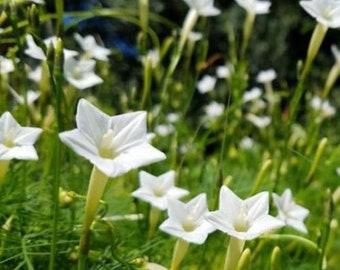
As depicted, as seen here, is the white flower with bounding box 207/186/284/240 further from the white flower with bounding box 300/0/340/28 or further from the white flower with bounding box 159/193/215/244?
the white flower with bounding box 300/0/340/28

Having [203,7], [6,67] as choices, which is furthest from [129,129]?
[203,7]

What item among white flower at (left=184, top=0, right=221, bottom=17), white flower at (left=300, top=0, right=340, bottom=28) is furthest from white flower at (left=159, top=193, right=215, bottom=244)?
white flower at (left=184, top=0, right=221, bottom=17)

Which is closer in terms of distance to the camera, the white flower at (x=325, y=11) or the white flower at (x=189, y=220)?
the white flower at (x=189, y=220)

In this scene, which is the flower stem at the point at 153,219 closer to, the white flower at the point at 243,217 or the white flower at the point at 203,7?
the white flower at the point at 243,217

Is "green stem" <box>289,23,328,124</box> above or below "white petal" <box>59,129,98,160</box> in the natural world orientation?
below

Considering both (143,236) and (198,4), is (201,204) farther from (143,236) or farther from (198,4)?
(198,4)

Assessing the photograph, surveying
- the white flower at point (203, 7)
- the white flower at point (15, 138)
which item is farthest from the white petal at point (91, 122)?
the white flower at point (203, 7)

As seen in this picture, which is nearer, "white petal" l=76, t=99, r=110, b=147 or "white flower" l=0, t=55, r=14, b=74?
"white petal" l=76, t=99, r=110, b=147
